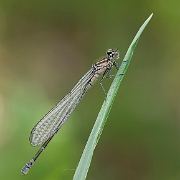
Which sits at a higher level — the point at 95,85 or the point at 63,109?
the point at 95,85

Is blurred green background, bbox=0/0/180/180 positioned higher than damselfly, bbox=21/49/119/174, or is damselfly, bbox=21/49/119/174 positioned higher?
blurred green background, bbox=0/0/180/180

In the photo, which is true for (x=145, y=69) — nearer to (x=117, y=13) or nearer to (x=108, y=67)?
(x=117, y=13)

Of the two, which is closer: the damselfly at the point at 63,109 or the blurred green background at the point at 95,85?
the damselfly at the point at 63,109

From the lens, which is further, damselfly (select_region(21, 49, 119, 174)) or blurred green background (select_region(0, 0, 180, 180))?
blurred green background (select_region(0, 0, 180, 180))

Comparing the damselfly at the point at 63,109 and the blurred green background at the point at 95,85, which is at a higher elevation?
the blurred green background at the point at 95,85
